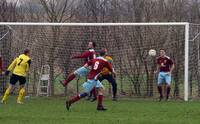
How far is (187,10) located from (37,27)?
7.07 metres

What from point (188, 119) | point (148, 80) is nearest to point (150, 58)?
point (148, 80)

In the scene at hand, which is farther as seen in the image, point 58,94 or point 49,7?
point 49,7

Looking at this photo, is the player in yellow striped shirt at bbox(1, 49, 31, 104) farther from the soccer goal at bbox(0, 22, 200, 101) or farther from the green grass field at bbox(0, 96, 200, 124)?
the soccer goal at bbox(0, 22, 200, 101)

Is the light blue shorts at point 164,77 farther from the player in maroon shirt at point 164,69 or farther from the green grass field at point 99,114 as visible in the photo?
Result: the green grass field at point 99,114

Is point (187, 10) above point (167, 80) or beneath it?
above

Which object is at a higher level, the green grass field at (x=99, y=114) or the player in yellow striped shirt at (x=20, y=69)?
the player in yellow striped shirt at (x=20, y=69)

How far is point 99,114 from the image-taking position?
583 inches

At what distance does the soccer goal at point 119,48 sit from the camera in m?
22.0

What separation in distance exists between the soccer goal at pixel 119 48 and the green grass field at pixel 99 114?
4821 mm

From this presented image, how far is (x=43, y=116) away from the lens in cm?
1417

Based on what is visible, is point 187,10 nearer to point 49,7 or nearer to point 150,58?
point 150,58

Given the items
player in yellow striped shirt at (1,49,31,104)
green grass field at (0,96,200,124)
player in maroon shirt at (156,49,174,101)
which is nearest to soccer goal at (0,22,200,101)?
player in maroon shirt at (156,49,174,101)

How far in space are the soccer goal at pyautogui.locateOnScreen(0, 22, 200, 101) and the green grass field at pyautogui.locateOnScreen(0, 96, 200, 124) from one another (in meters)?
4.82

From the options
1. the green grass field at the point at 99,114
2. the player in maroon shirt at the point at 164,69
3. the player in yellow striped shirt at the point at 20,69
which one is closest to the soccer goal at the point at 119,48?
the player in maroon shirt at the point at 164,69
